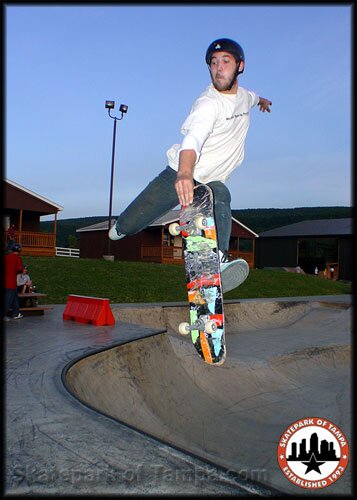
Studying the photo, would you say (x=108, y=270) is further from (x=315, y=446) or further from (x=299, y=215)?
(x=299, y=215)

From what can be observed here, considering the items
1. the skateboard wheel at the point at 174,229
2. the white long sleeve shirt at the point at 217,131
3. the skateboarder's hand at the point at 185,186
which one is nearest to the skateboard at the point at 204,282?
the skateboard wheel at the point at 174,229

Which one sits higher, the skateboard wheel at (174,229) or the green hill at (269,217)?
the green hill at (269,217)

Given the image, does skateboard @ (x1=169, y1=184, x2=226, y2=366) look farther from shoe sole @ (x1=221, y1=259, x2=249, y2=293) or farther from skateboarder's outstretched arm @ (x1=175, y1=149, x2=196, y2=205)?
skateboarder's outstretched arm @ (x1=175, y1=149, x2=196, y2=205)

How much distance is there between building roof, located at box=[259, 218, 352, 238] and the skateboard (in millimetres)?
32858

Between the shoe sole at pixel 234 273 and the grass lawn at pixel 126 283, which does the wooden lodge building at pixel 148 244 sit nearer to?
the grass lawn at pixel 126 283

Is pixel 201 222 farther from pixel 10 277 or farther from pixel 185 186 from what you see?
pixel 10 277

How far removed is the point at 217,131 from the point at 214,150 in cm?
18

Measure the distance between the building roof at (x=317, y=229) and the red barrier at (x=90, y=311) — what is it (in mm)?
29515

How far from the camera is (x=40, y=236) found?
25.2 metres

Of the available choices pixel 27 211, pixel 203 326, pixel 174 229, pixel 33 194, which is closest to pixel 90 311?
pixel 203 326

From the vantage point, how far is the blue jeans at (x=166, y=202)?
4113mm

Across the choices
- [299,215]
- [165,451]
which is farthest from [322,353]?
[299,215]

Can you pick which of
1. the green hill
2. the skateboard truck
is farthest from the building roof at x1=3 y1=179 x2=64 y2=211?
the green hill

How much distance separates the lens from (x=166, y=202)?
4.23 m
